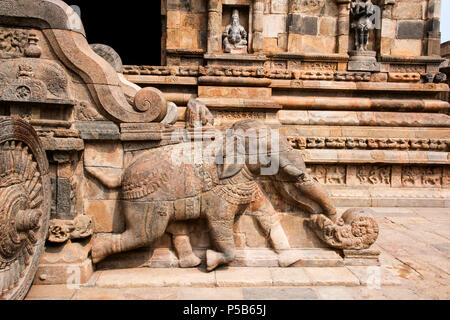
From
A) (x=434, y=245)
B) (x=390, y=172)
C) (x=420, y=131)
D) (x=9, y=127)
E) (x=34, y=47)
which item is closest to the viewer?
(x=9, y=127)

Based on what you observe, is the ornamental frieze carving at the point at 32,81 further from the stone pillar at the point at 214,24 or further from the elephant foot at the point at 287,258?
the stone pillar at the point at 214,24

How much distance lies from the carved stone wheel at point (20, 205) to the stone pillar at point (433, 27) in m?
8.61

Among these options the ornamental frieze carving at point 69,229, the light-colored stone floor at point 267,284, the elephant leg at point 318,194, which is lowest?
the light-colored stone floor at point 267,284

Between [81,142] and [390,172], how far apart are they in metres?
6.04

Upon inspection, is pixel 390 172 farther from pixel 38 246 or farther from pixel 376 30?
pixel 38 246

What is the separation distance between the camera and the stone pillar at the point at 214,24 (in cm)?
787

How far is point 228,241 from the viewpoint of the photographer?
3.43 m

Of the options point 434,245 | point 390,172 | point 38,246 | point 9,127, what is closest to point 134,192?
point 38,246

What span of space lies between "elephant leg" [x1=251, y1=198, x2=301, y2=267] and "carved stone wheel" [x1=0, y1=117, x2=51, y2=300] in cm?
190

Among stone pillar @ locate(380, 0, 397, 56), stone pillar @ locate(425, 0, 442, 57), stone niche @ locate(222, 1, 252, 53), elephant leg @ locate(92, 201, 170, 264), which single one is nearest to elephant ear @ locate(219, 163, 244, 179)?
elephant leg @ locate(92, 201, 170, 264)

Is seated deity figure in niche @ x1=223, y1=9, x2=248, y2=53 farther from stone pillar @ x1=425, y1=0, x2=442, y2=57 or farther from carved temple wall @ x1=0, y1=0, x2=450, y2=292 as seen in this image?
stone pillar @ x1=425, y1=0, x2=442, y2=57

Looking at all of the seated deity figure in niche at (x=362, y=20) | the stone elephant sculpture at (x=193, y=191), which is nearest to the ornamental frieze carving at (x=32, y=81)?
the stone elephant sculpture at (x=193, y=191)

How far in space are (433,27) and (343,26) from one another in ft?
6.76

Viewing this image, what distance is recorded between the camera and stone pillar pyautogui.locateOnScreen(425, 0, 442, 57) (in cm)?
834
